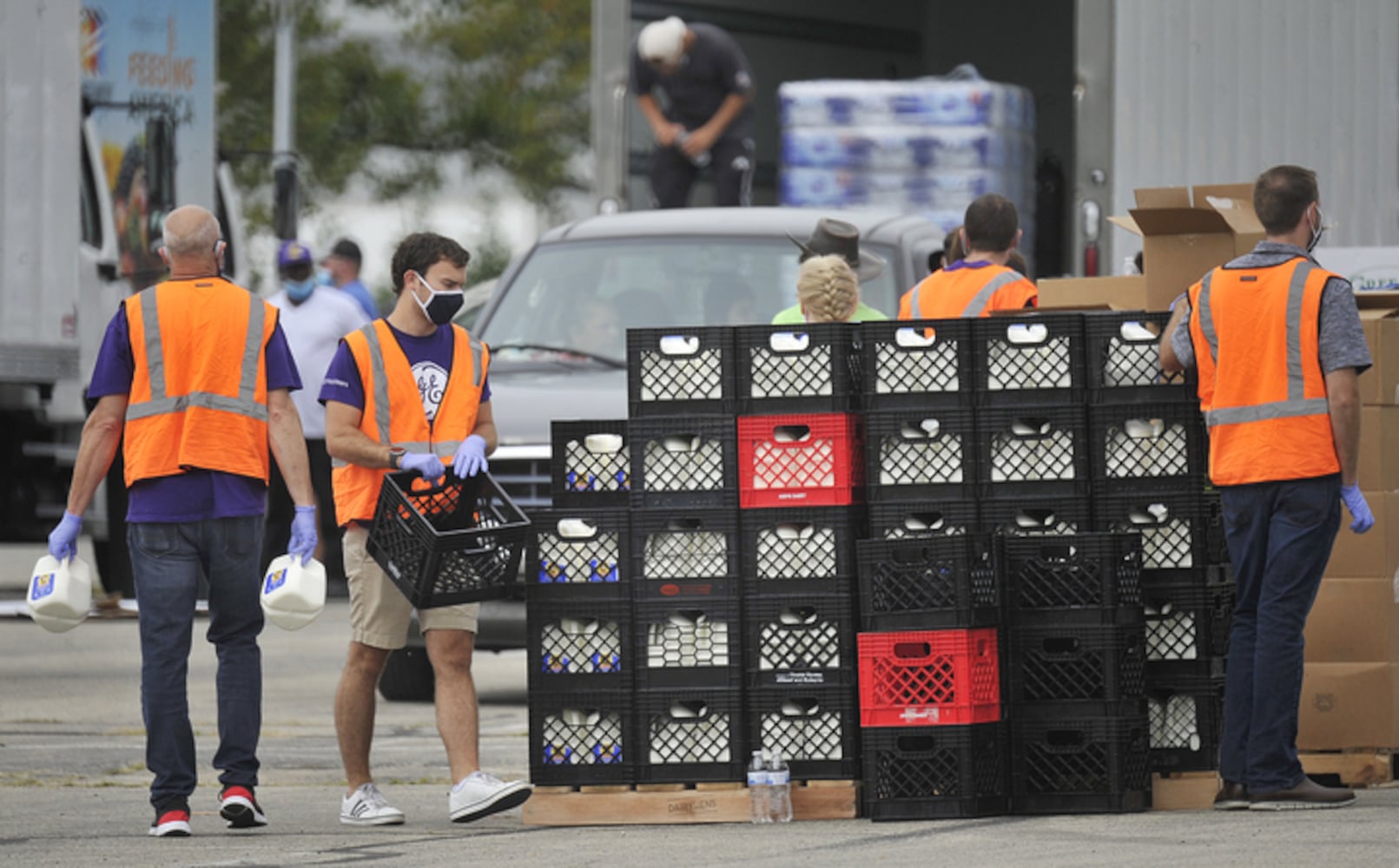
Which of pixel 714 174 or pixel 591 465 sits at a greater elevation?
pixel 714 174

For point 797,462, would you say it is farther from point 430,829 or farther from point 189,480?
point 189,480

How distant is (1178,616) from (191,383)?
3.14 m

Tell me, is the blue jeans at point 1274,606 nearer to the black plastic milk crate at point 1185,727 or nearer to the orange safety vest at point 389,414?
the black plastic milk crate at point 1185,727

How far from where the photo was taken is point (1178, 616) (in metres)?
8.11

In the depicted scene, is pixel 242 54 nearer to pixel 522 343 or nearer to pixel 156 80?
pixel 156 80

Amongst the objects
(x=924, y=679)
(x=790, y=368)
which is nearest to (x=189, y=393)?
(x=790, y=368)

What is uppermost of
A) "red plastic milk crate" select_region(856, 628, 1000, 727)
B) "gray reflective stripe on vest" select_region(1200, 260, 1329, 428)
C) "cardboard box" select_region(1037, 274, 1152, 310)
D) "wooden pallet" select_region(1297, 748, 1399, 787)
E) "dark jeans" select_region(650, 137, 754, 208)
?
"dark jeans" select_region(650, 137, 754, 208)

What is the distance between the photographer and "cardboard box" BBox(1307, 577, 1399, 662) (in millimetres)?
8555

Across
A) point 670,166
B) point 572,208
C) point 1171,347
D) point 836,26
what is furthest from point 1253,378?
point 572,208

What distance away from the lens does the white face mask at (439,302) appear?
8242mm

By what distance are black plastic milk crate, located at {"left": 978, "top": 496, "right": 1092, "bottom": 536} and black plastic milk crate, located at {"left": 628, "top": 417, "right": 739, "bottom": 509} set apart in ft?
2.58

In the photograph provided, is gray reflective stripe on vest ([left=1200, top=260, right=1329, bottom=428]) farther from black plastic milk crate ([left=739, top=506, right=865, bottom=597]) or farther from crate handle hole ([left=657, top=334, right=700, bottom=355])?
crate handle hole ([left=657, top=334, right=700, bottom=355])

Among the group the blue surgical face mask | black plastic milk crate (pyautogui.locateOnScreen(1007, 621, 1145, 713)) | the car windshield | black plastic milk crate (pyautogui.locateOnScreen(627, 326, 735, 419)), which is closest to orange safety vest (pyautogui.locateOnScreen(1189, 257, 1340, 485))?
black plastic milk crate (pyautogui.locateOnScreen(1007, 621, 1145, 713))

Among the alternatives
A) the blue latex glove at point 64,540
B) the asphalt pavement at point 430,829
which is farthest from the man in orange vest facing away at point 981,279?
the blue latex glove at point 64,540
